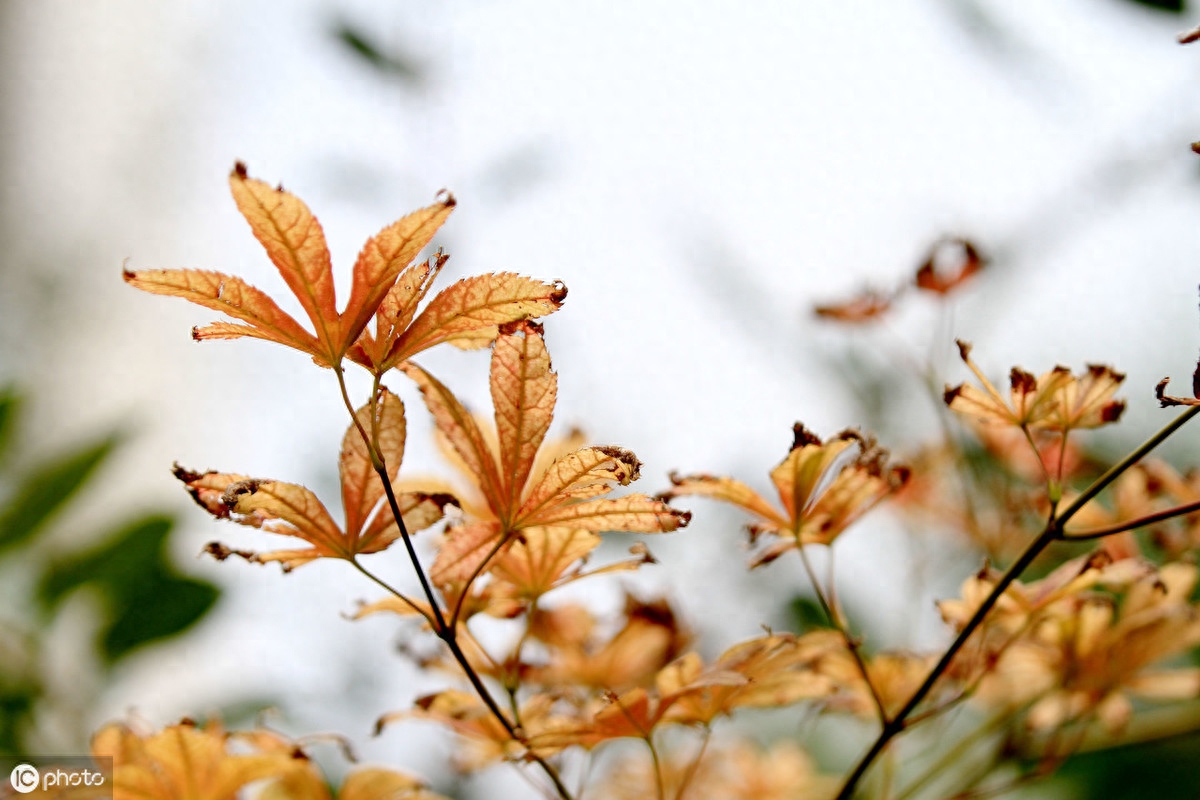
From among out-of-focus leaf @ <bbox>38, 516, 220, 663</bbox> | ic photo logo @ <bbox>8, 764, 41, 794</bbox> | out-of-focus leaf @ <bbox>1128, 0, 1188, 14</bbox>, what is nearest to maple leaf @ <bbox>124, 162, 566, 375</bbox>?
ic photo logo @ <bbox>8, 764, 41, 794</bbox>

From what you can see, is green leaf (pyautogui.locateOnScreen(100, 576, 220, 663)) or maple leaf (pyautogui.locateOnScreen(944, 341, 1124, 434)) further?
green leaf (pyautogui.locateOnScreen(100, 576, 220, 663))

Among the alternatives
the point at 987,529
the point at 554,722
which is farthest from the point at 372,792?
the point at 987,529

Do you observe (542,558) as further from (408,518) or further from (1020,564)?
(1020,564)

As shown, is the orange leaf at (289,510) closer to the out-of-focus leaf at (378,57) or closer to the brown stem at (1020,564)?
the brown stem at (1020,564)

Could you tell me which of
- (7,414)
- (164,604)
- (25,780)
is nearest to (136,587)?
(164,604)

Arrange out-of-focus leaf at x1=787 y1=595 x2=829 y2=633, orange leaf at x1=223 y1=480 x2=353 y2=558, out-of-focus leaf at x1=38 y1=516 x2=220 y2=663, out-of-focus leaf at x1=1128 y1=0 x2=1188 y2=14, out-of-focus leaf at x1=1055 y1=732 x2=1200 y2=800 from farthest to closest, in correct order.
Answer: out-of-focus leaf at x1=787 y1=595 x2=829 y2=633, out-of-focus leaf at x1=1055 y1=732 x2=1200 y2=800, out-of-focus leaf at x1=38 y1=516 x2=220 y2=663, out-of-focus leaf at x1=1128 y1=0 x2=1188 y2=14, orange leaf at x1=223 y1=480 x2=353 y2=558

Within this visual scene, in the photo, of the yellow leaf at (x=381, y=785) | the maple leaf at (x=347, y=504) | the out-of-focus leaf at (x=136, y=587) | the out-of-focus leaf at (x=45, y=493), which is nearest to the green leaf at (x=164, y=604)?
the out-of-focus leaf at (x=136, y=587)

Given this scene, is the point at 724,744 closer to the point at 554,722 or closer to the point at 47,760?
the point at 554,722

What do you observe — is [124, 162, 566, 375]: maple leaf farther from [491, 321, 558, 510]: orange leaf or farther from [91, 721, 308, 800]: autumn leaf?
[91, 721, 308, 800]: autumn leaf
